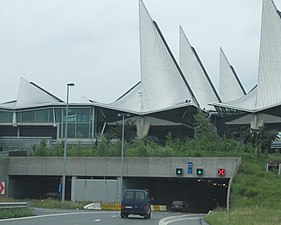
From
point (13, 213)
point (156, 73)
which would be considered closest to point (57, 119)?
point (156, 73)

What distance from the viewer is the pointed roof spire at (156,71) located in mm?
85562

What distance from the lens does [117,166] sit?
4934 centimetres

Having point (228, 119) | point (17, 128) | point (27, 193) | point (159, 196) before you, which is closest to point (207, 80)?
point (228, 119)

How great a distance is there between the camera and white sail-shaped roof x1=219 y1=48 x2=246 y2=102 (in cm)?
10344

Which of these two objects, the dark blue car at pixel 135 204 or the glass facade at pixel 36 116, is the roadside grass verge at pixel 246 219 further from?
the glass facade at pixel 36 116

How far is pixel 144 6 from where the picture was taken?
85812mm

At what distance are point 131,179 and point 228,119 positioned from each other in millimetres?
40136

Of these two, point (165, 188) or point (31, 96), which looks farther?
point (31, 96)

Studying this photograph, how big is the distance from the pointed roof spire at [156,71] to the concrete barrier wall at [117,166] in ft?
120

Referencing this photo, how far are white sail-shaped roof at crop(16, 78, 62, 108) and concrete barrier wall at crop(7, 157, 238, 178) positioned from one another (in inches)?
1571

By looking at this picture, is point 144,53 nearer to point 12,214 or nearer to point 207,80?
point 207,80

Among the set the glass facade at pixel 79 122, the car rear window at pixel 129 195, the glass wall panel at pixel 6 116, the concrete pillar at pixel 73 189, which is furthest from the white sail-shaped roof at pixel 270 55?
the car rear window at pixel 129 195

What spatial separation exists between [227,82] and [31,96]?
3314cm

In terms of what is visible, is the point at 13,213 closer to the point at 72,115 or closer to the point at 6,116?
the point at 72,115
